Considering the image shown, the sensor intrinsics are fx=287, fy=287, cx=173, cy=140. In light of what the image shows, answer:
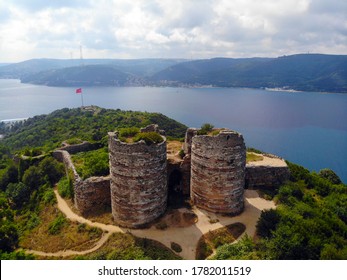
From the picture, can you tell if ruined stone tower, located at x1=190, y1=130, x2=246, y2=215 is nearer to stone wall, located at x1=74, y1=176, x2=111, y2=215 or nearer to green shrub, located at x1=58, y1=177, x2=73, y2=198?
stone wall, located at x1=74, y1=176, x2=111, y2=215

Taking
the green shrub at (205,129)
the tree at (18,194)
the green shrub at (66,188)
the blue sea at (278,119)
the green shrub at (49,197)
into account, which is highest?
the green shrub at (205,129)

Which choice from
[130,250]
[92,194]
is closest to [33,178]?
[92,194]

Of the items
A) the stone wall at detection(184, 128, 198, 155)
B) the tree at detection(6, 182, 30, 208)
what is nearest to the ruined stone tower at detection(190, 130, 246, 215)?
the stone wall at detection(184, 128, 198, 155)

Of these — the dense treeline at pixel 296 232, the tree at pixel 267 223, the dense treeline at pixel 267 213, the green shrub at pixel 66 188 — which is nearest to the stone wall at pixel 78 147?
the dense treeline at pixel 267 213

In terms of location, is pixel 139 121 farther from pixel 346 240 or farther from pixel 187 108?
pixel 187 108

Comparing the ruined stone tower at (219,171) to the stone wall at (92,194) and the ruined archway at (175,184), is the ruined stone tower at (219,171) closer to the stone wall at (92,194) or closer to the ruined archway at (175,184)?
the ruined archway at (175,184)

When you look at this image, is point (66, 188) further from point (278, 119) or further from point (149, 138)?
point (278, 119)
